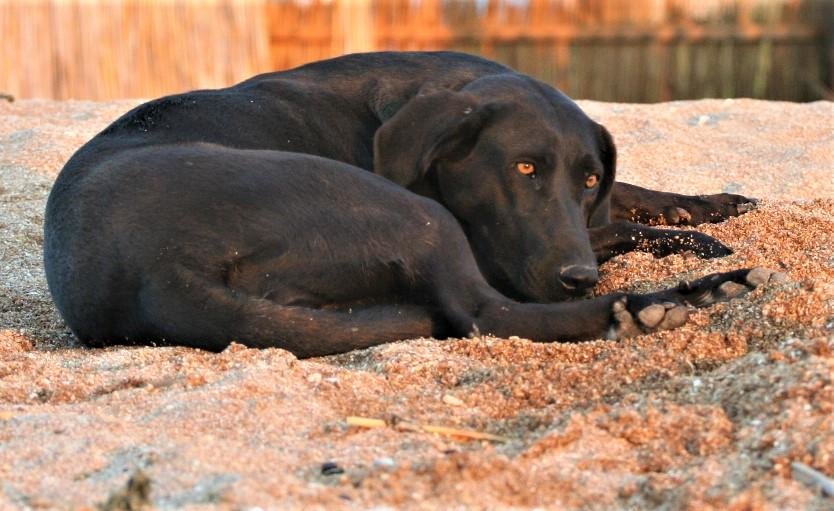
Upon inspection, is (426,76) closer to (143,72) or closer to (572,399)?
(572,399)

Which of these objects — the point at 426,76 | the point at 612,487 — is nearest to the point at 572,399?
the point at 612,487

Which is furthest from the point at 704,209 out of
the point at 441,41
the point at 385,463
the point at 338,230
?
the point at 441,41

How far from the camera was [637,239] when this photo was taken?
4.70 metres

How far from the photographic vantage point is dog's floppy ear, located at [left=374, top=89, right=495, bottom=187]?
173 inches

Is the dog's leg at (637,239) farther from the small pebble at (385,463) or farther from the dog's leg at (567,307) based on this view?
the small pebble at (385,463)

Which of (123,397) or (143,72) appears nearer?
(123,397)

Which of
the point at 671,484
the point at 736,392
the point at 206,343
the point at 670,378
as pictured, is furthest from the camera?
the point at 206,343

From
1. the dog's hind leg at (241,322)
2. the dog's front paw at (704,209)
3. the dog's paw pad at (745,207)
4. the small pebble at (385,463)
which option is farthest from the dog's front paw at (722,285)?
the dog's paw pad at (745,207)

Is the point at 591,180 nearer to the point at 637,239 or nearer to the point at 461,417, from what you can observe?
the point at 637,239

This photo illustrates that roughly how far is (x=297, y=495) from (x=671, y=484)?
0.73m

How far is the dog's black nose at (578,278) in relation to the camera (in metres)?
4.07

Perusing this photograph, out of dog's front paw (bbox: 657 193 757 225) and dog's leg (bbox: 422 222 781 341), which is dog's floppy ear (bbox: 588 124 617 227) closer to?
dog's front paw (bbox: 657 193 757 225)

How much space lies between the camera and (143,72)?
32.9ft

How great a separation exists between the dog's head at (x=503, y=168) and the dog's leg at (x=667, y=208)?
0.78 metres
